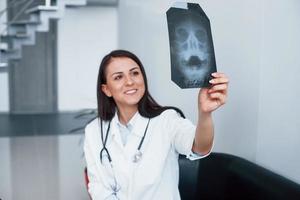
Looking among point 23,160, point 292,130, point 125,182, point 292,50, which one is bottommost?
point 23,160

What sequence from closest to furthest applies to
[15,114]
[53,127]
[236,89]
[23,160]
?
[236,89]
[23,160]
[53,127]
[15,114]

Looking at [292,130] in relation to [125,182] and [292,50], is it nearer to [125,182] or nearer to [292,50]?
[292,50]

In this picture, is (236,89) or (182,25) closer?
(182,25)

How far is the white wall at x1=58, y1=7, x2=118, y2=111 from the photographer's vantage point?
7027 millimetres

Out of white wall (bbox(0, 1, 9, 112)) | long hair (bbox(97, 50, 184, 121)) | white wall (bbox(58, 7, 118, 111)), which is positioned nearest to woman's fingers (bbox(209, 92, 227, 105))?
long hair (bbox(97, 50, 184, 121))

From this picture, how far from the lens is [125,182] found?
1480 millimetres

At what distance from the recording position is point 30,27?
481 centimetres

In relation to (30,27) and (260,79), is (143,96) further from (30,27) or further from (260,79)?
(30,27)

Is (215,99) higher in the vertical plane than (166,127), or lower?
higher

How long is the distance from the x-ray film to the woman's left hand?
2 cm

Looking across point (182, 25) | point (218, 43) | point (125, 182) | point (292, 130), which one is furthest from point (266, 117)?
point (182, 25)

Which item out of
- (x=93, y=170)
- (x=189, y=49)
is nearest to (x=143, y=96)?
(x=93, y=170)

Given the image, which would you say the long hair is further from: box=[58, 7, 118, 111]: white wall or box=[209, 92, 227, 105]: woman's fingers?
box=[58, 7, 118, 111]: white wall

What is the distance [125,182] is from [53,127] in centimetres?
467
